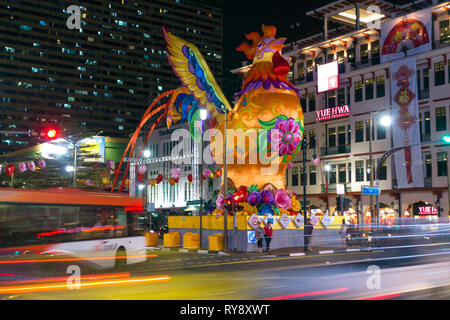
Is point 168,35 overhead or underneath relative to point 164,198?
overhead

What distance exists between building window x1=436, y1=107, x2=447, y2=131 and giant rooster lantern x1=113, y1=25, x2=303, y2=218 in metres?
22.9

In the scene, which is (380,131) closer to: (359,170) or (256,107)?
(359,170)

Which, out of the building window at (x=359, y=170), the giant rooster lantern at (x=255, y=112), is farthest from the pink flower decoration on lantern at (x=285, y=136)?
the building window at (x=359, y=170)

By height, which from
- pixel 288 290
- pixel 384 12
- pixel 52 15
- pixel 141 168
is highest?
pixel 52 15

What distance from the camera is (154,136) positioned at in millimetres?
87938

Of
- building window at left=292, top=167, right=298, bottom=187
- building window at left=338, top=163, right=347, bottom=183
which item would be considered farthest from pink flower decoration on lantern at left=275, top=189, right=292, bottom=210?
building window at left=292, top=167, right=298, bottom=187

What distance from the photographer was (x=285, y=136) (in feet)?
109

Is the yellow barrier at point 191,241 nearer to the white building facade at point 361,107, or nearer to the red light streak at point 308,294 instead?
the red light streak at point 308,294

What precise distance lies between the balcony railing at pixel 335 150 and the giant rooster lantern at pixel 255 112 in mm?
28185

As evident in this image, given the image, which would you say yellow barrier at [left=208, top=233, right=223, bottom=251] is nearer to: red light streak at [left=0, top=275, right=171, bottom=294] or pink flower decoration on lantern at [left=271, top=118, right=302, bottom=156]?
pink flower decoration on lantern at [left=271, top=118, right=302, bottom=156]

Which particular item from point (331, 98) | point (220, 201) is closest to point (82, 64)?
point (331, 98)

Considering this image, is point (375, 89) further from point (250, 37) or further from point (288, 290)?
point (288, 290)

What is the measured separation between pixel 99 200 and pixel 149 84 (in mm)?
167240
